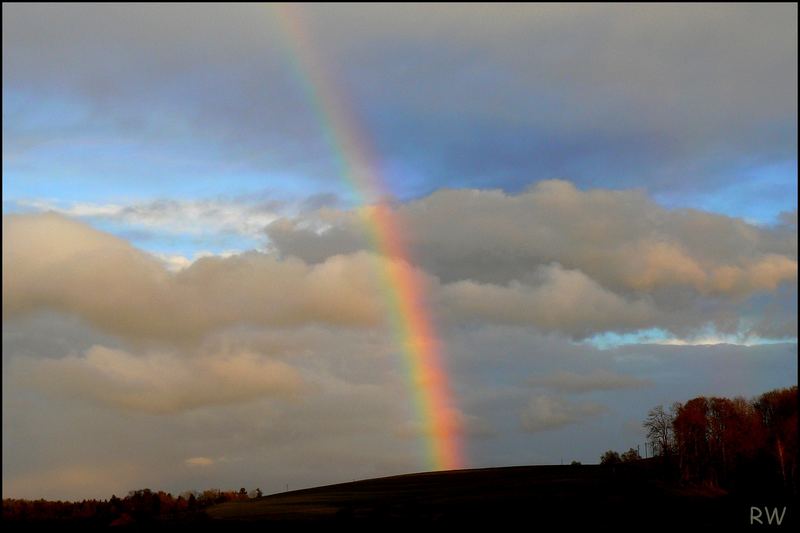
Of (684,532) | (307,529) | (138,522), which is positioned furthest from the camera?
(138,522)

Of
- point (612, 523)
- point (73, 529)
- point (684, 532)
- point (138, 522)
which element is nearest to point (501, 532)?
point (612, 523)

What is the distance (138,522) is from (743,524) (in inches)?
5012

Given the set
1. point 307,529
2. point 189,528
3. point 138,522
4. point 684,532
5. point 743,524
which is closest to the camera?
point 684,532

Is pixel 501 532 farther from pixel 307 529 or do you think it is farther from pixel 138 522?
pixel 138 522

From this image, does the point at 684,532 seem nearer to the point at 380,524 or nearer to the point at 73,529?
the point at 380,524

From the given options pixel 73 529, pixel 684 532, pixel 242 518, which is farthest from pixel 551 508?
pixel 73 529

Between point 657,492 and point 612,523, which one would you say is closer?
point 612,523

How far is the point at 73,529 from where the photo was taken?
652ft

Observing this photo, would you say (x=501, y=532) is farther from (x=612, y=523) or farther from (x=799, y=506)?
(x=799, y=506)

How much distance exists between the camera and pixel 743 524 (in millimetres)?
153000

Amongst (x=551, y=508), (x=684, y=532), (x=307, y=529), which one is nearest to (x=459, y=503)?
(x=551, y=508)

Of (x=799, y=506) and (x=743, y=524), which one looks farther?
(x=799, y=506)

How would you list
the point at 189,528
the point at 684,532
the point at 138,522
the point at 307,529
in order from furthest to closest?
the point at 138,522, the point at 189,528, the point at 307,529, the point at 684,532

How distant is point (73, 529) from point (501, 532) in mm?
106094
